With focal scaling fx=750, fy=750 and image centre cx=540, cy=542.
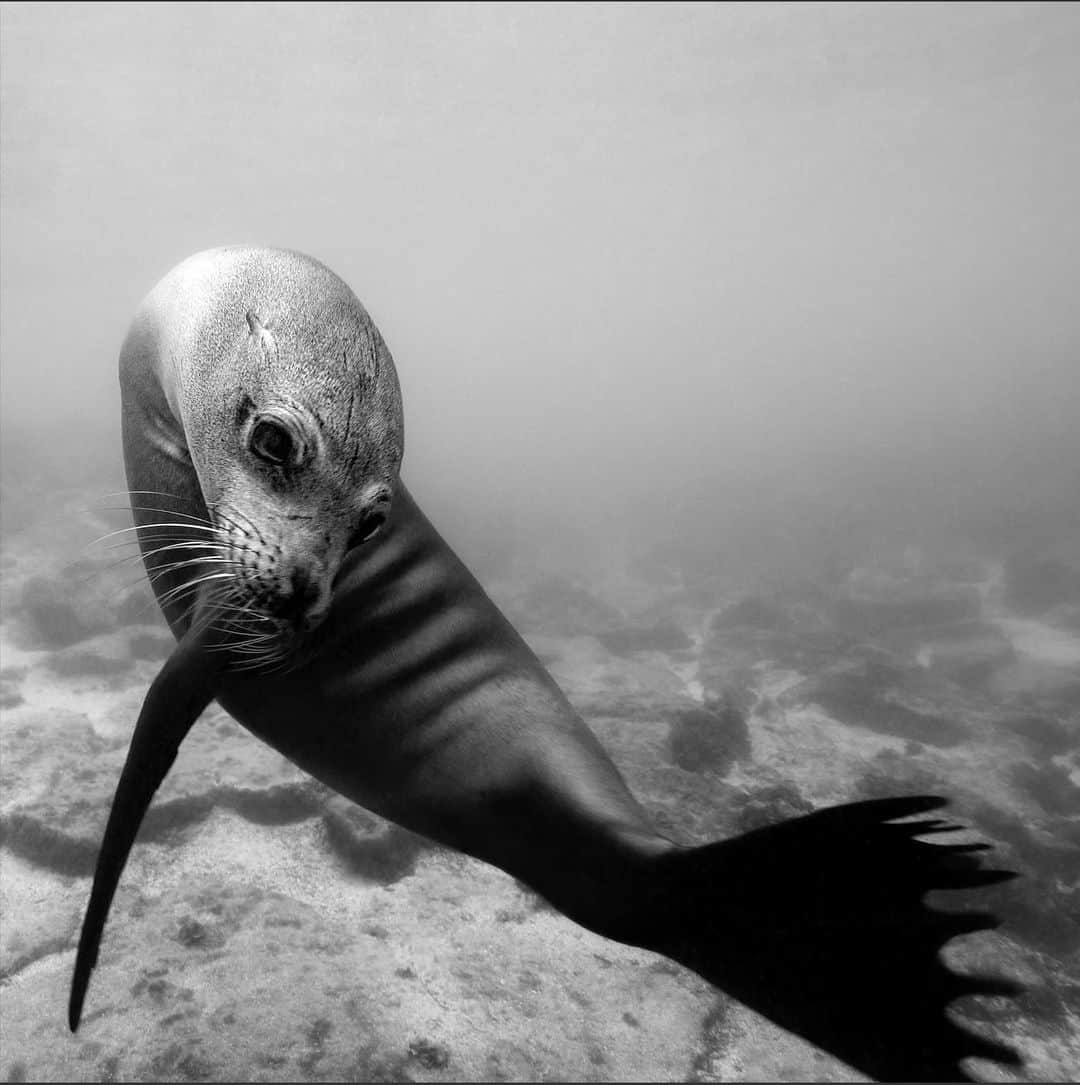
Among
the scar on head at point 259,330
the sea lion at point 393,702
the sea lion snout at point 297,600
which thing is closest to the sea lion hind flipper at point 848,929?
the sea lion at point 393,702

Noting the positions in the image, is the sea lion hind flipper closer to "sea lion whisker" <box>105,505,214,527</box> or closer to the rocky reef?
"sea lion whisker" <box>105,505,214,527</box>

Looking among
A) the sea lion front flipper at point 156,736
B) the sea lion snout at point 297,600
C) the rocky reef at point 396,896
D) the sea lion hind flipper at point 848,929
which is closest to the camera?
the sea lion hind flipper at point 848,929

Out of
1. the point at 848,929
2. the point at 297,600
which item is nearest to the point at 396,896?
the point at 297,600

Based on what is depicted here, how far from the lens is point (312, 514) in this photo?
152 centimetres

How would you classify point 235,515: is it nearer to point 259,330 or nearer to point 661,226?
point 259,330

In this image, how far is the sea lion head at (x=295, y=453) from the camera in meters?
1.51

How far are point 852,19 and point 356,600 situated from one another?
3495cm

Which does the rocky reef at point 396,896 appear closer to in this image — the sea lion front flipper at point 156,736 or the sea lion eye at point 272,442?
the sea lion front flipper at point 156,736

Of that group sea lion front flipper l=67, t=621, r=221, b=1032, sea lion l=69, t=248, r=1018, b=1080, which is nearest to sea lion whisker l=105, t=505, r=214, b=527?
sea lion l=69, t=248, r=1018, b=1080

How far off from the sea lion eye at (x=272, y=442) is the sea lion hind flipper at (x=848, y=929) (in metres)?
1.12

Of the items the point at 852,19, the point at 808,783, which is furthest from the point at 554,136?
the point at 808,783

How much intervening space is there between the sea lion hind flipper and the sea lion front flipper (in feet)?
3.57

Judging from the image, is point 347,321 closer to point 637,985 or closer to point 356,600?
point 356,600

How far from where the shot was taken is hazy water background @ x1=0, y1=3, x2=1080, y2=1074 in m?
12.0
